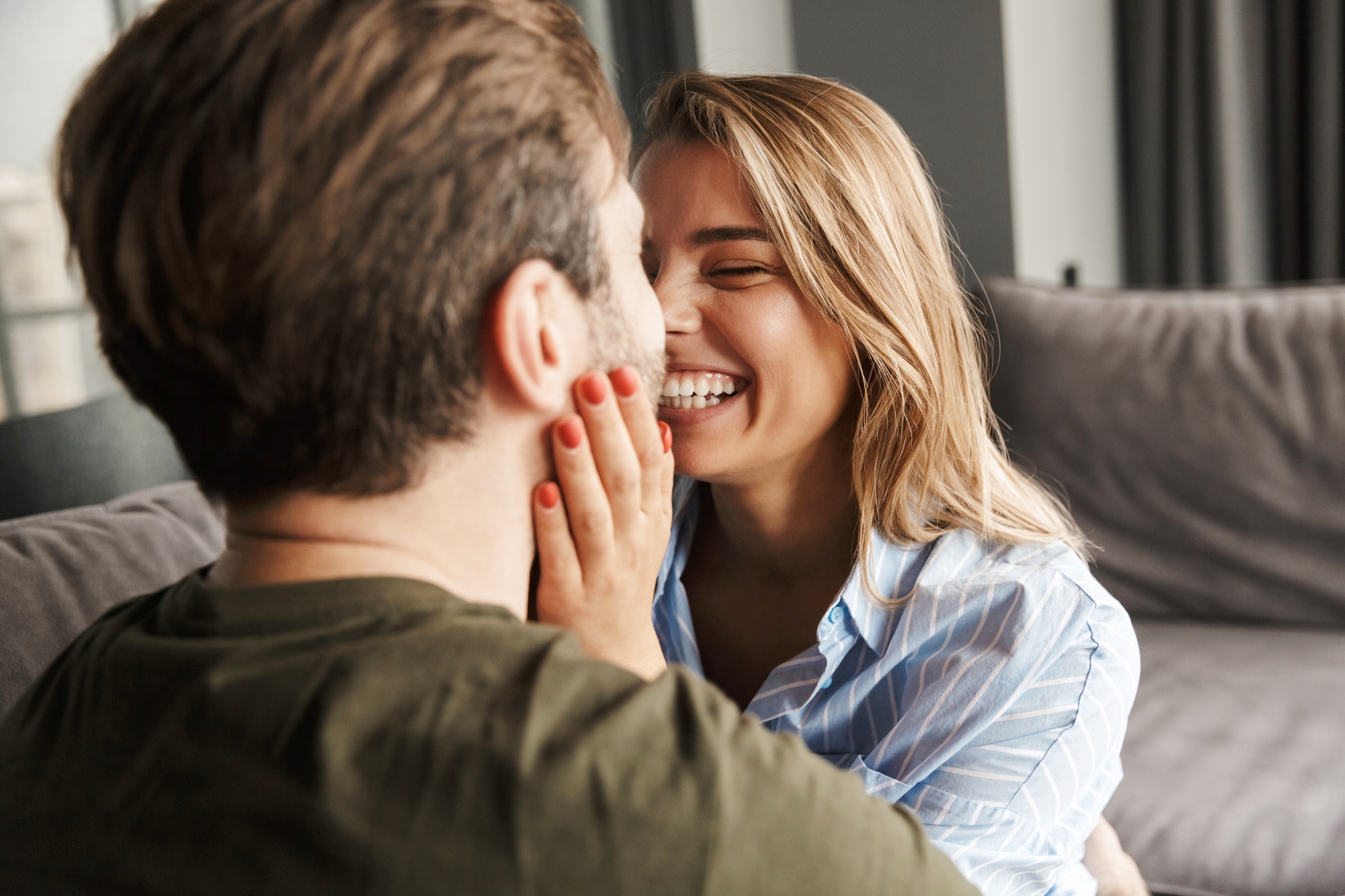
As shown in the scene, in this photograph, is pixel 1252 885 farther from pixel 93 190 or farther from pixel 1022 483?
pixel 93 190

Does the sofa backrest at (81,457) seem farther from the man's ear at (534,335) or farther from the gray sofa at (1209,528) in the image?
the man's ear at (534,335)

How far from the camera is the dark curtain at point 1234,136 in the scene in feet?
8.80

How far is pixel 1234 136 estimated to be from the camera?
9.08 ft

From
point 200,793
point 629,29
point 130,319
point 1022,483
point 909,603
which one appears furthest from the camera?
Answer: point 629,29

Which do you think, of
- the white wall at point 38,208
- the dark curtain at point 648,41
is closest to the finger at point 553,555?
the white wall at point 38,208

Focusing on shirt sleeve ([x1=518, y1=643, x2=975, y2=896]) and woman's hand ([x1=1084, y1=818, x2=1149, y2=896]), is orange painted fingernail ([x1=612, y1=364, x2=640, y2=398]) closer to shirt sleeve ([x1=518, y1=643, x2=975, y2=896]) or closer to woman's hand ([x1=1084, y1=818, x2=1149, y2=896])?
shirt sleeve ([x1=518, y1=643, x2=975, y2=896])

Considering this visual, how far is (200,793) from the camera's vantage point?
55cm

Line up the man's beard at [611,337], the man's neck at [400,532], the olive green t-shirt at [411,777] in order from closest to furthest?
the olive green t-shirt at [411,777] < the man's neck at [400,532] < the man's beard at [611,337]

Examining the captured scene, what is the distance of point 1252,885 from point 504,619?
1.27 m

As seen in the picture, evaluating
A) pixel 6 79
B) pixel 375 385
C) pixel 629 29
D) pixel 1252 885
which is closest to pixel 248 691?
pixel 375 385

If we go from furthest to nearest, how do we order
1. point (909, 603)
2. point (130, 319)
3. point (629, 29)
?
point (629, 29), point (909, 603), point (130, 319)

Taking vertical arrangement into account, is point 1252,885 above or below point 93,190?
below

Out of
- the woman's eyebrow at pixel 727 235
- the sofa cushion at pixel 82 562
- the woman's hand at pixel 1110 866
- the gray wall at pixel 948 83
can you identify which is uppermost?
the gray wall at pixel 948 83

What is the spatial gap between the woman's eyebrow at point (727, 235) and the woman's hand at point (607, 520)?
284 mm
